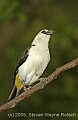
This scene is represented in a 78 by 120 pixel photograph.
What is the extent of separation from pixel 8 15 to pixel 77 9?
1.33 metres

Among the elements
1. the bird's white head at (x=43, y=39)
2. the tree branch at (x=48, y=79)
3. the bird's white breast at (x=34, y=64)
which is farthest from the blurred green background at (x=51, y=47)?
the tree branch at (x=48, y=79)

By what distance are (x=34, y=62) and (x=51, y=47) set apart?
8.05ft

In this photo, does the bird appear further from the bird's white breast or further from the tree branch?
the tree branch

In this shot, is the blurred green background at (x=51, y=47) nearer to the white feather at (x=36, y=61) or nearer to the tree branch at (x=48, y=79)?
the white feather at (x=36, y=61)

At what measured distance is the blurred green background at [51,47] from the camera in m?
5.86

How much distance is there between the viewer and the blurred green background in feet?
19.2

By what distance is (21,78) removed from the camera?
356 cm

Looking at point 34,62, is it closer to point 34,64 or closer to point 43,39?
point 34,64

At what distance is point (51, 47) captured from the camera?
18.8 ft

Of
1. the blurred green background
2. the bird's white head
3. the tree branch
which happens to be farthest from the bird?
the blurred green background

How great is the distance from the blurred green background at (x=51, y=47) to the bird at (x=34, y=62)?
2.12 meters

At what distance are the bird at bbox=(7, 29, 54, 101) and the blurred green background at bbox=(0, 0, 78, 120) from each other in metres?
2.12

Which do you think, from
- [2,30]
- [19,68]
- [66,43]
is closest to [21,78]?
[19,68]

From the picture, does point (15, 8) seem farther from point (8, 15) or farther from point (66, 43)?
point (66, 43)
